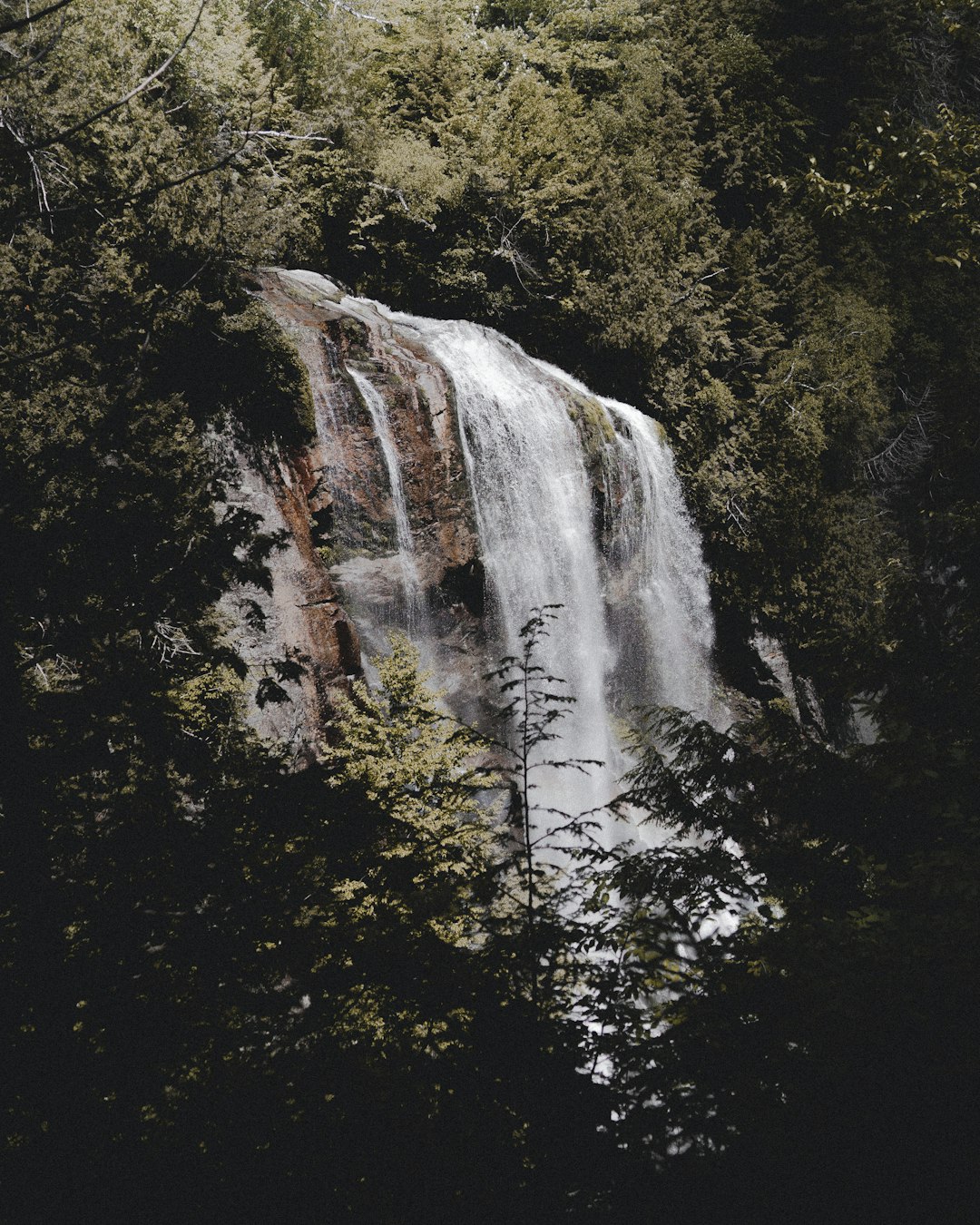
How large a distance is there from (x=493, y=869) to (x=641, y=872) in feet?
2.80

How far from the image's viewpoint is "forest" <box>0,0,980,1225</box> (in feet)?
8.33

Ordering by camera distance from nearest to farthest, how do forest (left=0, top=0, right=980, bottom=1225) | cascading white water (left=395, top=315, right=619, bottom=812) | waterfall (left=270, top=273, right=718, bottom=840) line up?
forest (left=0, top=0, right=980, bottom=1225), waterfall (left=270, top=273, right=718, bottom=840), cascading white water (left=395, top=315, right=619, bottom=812)

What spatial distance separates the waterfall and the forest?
0.89 metres

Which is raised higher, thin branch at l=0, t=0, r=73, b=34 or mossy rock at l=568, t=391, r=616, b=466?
mossy rock at l=568, t=391, r=616, b=466


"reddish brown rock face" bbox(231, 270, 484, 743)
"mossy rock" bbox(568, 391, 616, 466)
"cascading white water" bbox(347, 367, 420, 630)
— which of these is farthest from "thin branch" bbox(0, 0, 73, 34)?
"mossy rock" bbox(568, 391, 616, 466)

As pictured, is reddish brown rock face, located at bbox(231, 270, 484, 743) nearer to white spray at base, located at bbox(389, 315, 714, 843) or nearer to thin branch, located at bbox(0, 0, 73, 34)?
white spray at base, located at bbox(389, 315, 714, 843)

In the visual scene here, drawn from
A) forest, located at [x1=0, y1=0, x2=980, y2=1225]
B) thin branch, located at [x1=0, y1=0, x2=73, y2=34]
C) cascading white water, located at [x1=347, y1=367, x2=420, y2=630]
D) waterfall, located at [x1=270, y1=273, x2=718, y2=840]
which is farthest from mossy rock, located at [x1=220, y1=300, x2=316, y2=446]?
thin branch, located at [x1=0, y1=0, x2=73, y2=34]

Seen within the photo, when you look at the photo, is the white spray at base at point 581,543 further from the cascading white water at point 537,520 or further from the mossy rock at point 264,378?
the mossy rock at point 264,378

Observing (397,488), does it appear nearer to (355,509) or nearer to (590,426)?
(355,509)

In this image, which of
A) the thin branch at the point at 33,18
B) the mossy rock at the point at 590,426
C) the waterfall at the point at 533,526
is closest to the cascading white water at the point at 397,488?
the waterfall at the point at 533,526

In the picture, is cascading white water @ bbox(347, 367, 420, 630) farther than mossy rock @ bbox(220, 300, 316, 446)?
Yes

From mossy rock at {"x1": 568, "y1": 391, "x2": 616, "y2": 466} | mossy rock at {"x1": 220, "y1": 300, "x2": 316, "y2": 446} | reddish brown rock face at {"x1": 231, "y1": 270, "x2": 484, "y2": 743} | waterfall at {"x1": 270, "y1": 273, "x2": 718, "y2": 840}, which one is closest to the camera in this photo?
mossy rock at {"x1": 220, "y1": 300, "x2": 316, "y2": 446}

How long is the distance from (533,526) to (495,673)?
27.5 feet

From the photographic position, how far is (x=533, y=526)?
11.1 meters
